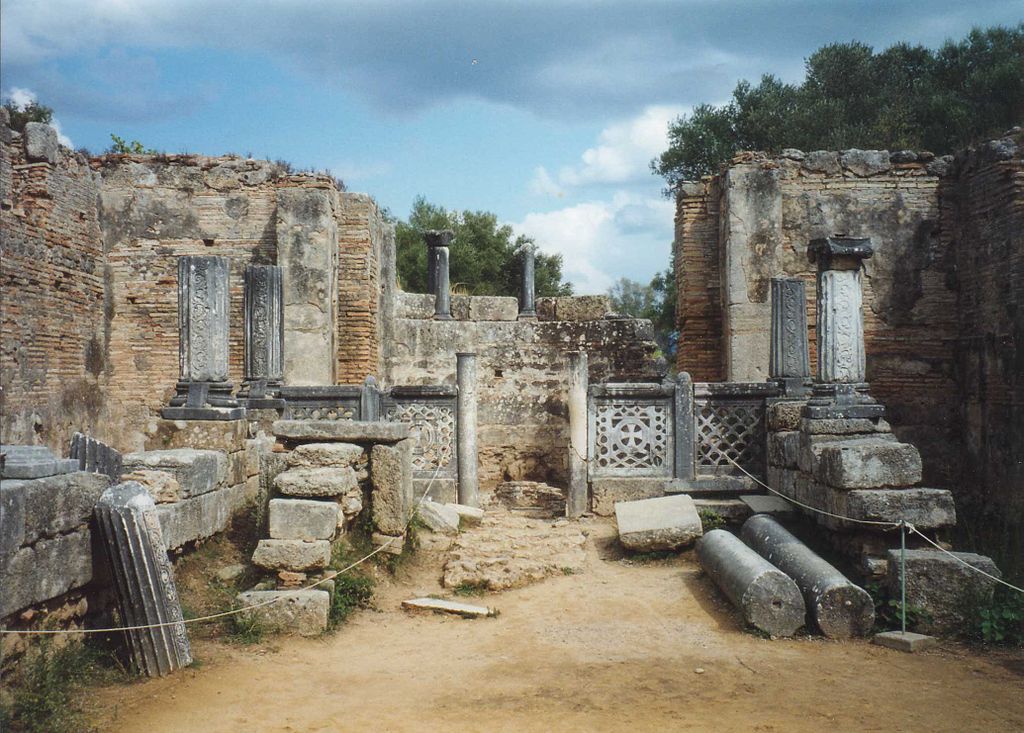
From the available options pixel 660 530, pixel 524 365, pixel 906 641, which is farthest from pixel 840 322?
pixel 524 365

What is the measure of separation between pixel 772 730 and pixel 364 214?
37.3ft

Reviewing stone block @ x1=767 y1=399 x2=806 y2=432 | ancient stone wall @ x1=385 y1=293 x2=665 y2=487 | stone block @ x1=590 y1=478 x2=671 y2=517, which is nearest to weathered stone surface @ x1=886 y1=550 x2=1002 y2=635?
stone block @ x1=767 y1=399 x2=806 y2=432

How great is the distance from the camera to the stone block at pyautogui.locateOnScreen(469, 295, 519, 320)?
1497 cm

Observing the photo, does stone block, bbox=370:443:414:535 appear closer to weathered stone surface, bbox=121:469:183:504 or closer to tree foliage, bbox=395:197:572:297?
weathered stone surface, bbox=121:469:183:504

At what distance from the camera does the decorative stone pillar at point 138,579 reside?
447 centimetres

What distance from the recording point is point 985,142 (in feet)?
39.1

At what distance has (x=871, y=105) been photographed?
911 inches

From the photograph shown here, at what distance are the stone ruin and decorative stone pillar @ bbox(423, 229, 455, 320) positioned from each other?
2.3 inches

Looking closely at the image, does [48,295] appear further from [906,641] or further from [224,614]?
[906,641]

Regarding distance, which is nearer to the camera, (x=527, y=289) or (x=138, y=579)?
(x=138, y=579)

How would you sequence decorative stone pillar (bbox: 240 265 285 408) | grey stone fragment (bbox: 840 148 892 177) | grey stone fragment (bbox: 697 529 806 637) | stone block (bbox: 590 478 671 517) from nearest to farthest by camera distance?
grey stone fragment (bbox: 697 529 806 637)
stone block (bbox: 590 478 671 517)
decorative stone pillar (bbox: 240 265 285 408)
grey stone fragment (bbox: 840 148 892 177)

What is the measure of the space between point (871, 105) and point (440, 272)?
1464 centimetres

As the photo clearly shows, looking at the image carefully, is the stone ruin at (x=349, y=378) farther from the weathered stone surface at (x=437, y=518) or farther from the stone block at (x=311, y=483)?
the weathered stone surface at (x=437, y=518)

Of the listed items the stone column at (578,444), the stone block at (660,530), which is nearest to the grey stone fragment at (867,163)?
the stone column at (578,444)
